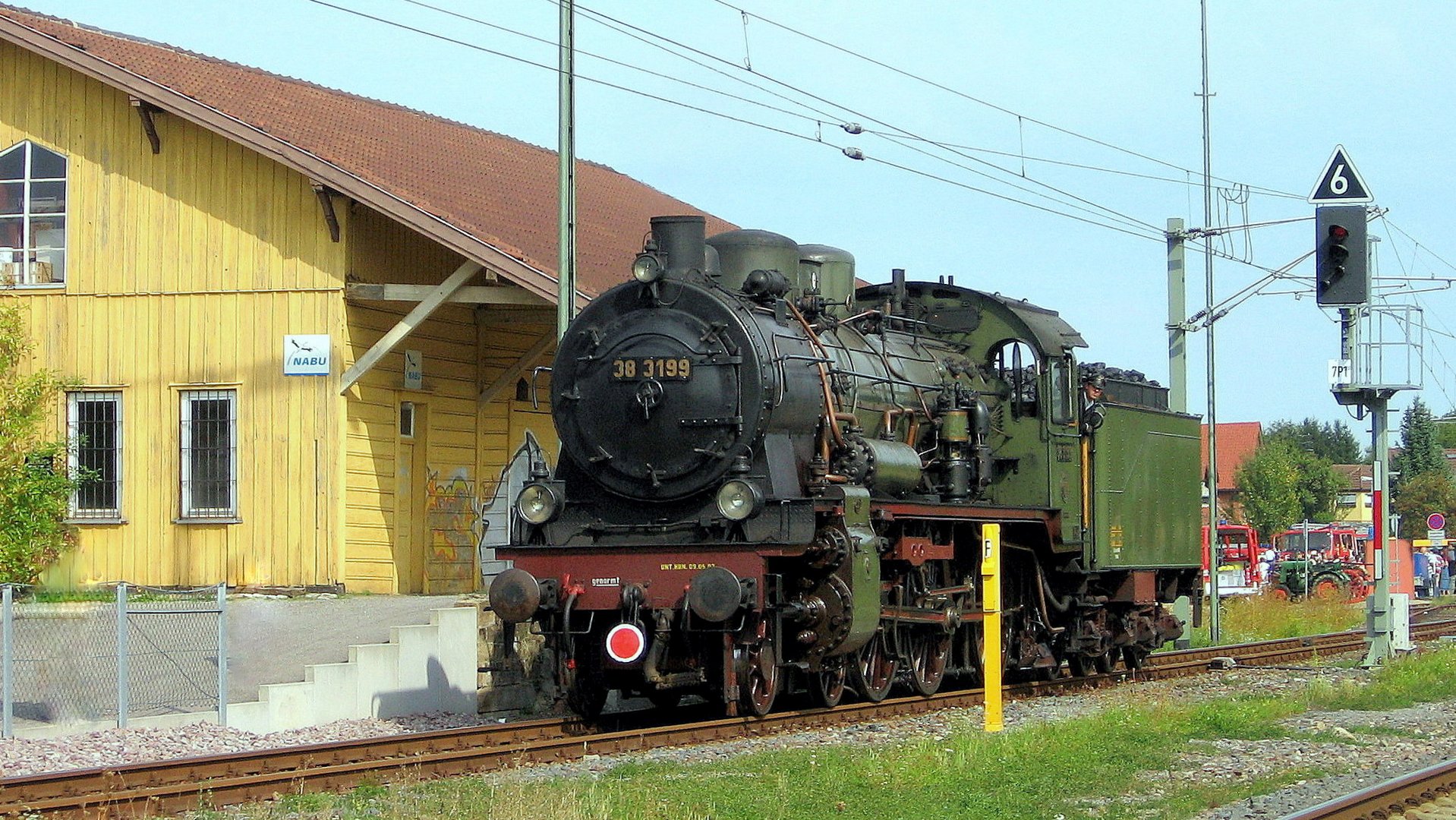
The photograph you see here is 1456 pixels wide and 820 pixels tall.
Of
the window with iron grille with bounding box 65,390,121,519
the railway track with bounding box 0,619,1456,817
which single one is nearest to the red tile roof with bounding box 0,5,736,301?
the window with iron grille with bounding box 65,390,121,519

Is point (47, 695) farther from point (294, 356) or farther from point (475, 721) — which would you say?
point (294, 356)

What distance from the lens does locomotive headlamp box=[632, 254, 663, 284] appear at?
13.5 meters

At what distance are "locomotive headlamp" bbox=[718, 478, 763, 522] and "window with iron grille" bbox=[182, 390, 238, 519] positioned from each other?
10.3m

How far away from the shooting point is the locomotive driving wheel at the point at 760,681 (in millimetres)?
13258

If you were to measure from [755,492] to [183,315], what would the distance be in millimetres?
11426

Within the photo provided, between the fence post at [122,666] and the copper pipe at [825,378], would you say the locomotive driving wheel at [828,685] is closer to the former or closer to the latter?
the copper pipe at [825,378]

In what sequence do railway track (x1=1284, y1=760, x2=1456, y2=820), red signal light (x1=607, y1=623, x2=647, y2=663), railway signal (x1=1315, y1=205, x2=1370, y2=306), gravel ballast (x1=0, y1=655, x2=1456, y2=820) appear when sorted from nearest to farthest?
railway track (x1=1284, y1=760, x2=1456, y2=820)
gravel ballast (x1=0, y1=655, x2=1456, y2=820)
red signal light (x1=607, y1=623, x2=647, y2=663)
railway signal (x1=1315, y1=205, x2=1370, y2=306)

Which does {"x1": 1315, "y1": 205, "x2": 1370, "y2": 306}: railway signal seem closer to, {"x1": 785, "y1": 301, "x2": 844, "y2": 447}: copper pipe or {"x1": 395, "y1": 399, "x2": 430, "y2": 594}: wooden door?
{"x1": 785, "y1": 301, "x2": 844, "y2": 447}: copper pipe

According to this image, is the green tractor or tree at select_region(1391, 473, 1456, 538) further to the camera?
tree at select_region(1391, 473, 1456, 538)

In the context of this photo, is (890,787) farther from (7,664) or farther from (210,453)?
(210,453)

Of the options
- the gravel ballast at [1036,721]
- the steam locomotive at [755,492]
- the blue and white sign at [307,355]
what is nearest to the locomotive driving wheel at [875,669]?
the steam locomotive at [755,492]

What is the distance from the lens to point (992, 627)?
1285 cm

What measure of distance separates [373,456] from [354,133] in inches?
189

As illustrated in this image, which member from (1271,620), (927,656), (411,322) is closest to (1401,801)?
(927,656)
